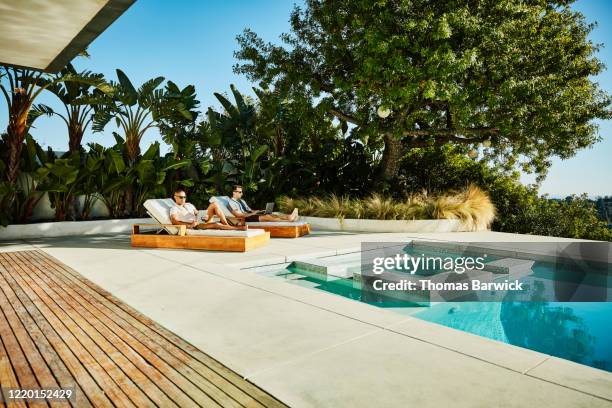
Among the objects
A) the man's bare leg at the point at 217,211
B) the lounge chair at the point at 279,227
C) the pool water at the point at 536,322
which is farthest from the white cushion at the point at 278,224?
the pool water at the point at 536,322

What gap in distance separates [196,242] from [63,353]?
477cm

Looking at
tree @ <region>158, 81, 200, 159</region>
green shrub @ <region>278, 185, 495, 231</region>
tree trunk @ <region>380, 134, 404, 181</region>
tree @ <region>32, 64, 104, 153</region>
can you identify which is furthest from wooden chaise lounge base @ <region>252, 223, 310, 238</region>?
tree @ <region>32, 64, 104, 153</region>

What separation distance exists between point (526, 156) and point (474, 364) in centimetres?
1320

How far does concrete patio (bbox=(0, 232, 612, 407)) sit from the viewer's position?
7.43 feet

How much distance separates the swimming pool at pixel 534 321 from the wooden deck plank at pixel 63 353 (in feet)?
11.2

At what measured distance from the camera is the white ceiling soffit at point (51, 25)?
4711 mm

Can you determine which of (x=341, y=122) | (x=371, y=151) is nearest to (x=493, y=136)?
(x=371, y=151)

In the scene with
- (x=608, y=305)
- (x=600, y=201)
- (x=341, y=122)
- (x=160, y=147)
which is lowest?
(x=608, y=305)

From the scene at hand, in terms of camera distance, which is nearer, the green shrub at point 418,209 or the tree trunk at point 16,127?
the tree trunk at point 16,127

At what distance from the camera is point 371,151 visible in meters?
14.3

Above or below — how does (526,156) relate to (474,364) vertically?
above

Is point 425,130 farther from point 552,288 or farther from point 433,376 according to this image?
point 433,376

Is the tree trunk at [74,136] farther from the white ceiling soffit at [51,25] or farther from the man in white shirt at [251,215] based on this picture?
the man in white shirt at [251,215]

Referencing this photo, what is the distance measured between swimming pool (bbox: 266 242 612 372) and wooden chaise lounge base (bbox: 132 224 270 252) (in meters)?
1.97
